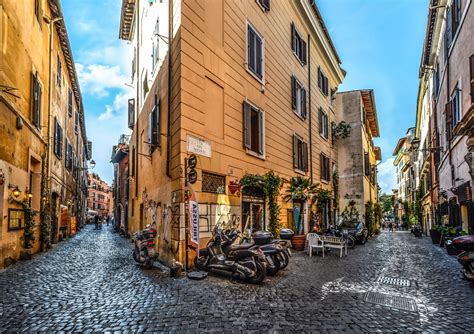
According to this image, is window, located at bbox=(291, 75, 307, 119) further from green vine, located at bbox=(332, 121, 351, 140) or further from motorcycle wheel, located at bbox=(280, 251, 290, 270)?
motorcycle wheel, located at bbox=(280, 251, 290, 270)

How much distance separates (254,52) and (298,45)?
554 cm

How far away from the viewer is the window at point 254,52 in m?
11.9

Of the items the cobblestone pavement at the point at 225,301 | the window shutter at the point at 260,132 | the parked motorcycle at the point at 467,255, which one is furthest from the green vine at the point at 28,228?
the parked motorcycle at the point at 467,255

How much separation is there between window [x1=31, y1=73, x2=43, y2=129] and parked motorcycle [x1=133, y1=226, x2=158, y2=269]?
5.19 meters

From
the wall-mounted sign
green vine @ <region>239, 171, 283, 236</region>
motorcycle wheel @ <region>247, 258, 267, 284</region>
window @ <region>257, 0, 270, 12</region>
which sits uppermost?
window @ <region>257, 0, 270, 12</region>

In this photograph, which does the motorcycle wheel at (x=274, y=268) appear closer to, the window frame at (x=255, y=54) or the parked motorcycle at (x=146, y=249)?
the parked motorcycle at (x=146, y=249)

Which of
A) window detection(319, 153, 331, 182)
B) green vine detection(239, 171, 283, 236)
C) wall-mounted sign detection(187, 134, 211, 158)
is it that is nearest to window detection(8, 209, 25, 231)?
wall-mounted sign detection(187, 134, 211, 158)

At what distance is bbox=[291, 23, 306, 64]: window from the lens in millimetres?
15816

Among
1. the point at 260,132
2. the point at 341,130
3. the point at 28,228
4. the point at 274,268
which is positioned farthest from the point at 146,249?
the point at 341,130

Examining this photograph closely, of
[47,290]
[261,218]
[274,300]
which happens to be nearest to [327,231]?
[261,218]

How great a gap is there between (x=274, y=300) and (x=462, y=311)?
2.70 m

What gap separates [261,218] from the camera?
472 inches

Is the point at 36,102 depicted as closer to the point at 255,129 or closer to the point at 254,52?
the point at 255,129

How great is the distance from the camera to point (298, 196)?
1395 cm
